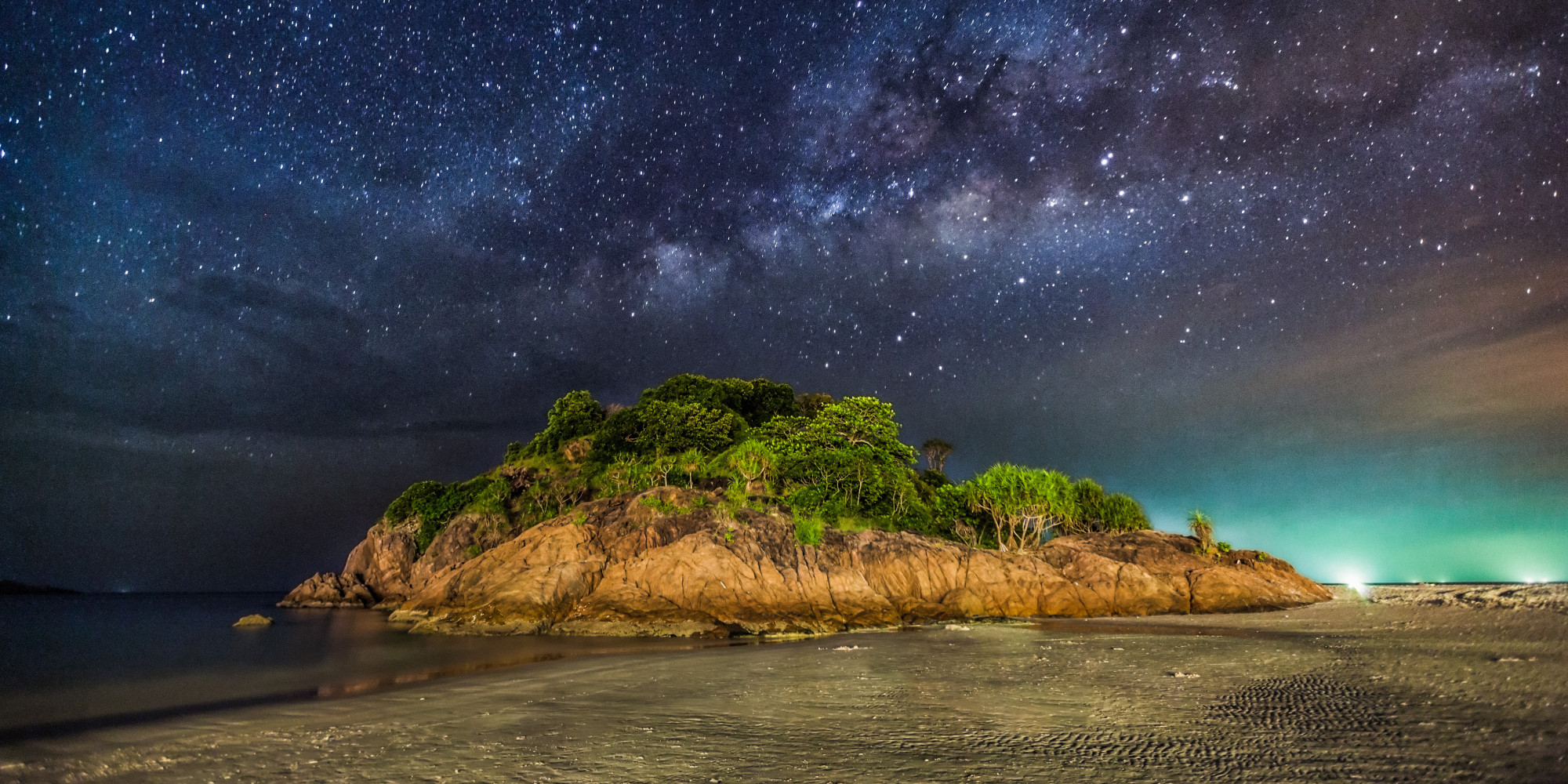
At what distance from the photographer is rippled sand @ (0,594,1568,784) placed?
29.0 feet

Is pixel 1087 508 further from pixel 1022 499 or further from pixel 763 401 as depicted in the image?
pixel 763 401

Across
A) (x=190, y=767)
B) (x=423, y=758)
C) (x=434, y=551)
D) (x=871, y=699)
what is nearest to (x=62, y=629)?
(x=434, y=551)

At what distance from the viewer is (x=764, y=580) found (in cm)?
4328

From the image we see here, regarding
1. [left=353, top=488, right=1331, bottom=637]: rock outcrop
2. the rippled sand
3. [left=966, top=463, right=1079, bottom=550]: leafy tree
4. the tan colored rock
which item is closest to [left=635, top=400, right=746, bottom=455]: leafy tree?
[left=353, top=488, right=1331, bottom=637]: rock outcrop

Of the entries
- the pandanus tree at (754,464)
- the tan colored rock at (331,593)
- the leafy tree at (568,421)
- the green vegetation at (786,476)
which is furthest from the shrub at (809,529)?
the tan colored rock at (331,593)

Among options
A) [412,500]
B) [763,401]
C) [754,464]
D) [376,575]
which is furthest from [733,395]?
[376,575]

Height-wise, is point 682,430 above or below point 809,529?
above

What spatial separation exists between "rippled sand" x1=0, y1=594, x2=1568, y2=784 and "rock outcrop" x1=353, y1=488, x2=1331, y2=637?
19289 millimetres

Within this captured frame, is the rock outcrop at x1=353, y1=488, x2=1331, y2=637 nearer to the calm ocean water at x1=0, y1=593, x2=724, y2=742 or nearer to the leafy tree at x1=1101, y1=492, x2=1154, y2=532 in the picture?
the calm ocean water at x1=0, y1=593, x2=724, y2=742

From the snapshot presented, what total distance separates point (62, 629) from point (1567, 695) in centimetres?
9231

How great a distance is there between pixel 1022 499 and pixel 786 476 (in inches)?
805

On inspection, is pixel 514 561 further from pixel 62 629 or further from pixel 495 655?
pixel 62 629

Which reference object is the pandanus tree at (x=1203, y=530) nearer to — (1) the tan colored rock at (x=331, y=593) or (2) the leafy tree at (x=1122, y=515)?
(2) the leafy tree at (x=1122, y=515)

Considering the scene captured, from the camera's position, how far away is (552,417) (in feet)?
258
